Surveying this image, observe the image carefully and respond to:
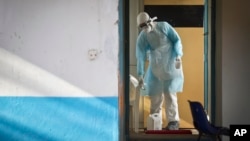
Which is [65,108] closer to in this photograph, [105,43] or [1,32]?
[105,43]

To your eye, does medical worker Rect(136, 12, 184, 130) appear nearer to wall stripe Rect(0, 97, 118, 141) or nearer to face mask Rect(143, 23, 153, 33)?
face mask Rect(143, 23, 153, 33)

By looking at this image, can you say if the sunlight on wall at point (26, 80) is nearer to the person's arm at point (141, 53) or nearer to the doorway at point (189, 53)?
the person's arm at point (141, 53)

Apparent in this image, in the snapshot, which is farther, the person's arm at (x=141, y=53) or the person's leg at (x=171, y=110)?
the person's leg at (x=171, y=110)

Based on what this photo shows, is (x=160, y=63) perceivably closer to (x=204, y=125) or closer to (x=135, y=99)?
(x=135, y=99)

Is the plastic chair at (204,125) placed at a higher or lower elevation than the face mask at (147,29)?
lower

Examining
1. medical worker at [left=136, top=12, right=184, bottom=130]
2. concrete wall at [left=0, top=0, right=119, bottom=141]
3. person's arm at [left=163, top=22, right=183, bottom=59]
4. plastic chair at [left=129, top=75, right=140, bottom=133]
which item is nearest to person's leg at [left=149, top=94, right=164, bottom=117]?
medical worker at [left=136, top=12, right=184, bottom=130]

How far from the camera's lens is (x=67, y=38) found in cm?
267

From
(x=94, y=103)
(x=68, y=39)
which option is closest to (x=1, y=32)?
(x=68, y=39)

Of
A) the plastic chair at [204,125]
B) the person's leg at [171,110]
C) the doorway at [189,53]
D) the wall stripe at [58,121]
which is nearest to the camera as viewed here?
the wall stripe at [58,121]

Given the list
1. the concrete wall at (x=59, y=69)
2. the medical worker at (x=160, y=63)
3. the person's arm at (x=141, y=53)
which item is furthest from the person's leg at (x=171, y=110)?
the concrete wall at (x=59, y=69)

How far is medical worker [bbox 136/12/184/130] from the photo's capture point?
5.05 meters

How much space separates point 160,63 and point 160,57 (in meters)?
0.09

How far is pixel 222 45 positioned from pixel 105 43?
6.36 ft

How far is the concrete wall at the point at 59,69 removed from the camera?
105 inches
